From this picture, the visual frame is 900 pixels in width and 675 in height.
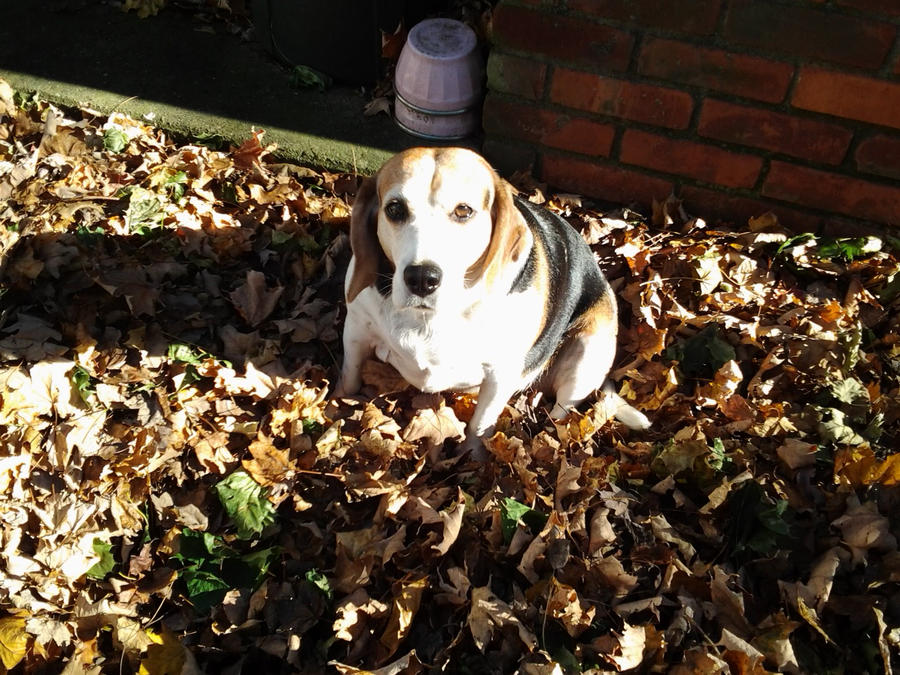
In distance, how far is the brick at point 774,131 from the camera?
3.14 meters

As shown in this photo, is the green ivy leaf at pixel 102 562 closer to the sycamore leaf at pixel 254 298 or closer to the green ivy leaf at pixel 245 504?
the green ivy leaf at pixel 245 504

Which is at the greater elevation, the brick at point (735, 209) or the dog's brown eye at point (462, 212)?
the dog's brown eye at point (462, 212)

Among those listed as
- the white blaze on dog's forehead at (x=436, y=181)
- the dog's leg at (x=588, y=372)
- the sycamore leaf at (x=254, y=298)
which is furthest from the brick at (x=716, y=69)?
the sycamore leaf at (x=254, y=298)

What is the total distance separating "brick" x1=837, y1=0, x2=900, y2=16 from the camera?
2764 mm

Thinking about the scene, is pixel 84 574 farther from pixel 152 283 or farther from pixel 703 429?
pixel 703 429

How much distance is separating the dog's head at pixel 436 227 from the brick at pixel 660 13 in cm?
120

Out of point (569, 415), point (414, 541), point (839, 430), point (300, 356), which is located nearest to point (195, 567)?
point (414, 541)

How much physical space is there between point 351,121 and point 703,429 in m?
2.36

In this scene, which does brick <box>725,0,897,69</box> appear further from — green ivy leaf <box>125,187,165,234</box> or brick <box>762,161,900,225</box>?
green ivy leaf <box>125,187,165,234</box>

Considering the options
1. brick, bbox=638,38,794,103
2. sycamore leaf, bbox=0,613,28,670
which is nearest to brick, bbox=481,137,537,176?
brick, bbox=638,38,794,103

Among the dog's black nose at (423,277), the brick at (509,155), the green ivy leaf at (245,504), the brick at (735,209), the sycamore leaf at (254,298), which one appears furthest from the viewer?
the brick at (509,155)

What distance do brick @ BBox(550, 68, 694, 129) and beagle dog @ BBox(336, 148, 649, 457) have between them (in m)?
0.78

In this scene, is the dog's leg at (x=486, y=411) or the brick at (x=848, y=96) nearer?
the dog's leg at (x=486, y=411)

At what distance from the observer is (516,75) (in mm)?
3332
